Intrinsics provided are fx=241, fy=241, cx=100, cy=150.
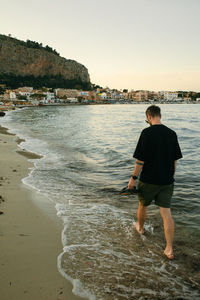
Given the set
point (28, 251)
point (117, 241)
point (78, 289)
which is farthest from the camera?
point (117, 241)

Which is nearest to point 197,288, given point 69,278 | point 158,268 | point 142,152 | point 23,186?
point 158,268

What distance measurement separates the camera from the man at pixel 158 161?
3.25 m

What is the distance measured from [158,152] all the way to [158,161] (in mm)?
127

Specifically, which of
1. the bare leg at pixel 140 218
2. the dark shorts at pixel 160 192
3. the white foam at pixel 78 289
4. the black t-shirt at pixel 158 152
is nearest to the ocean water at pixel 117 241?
the white foam at pixel 78 289

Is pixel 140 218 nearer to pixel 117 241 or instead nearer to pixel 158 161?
pixel 117 241

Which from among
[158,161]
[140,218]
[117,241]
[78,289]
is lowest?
[117,241]

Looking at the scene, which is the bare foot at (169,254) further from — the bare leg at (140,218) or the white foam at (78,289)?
the white foam at (78,289)

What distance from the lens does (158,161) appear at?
3.29 metres

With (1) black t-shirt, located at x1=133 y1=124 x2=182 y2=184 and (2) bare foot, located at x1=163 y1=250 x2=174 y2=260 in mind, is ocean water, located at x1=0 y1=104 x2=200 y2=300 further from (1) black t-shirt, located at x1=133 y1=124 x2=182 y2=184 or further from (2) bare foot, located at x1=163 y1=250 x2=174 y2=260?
(1) black t-shirt, located at x1=133 y1=124 x2=182 y2=184

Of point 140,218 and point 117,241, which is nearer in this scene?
point 117,241

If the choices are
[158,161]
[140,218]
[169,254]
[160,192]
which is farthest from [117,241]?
Answer: [158,161]

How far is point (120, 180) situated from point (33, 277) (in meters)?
5.08

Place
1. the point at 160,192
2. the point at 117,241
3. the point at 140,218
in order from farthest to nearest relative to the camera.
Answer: the point at 140,218 < the point at 117,241 < the point at 160,192

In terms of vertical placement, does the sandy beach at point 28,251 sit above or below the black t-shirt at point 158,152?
below
